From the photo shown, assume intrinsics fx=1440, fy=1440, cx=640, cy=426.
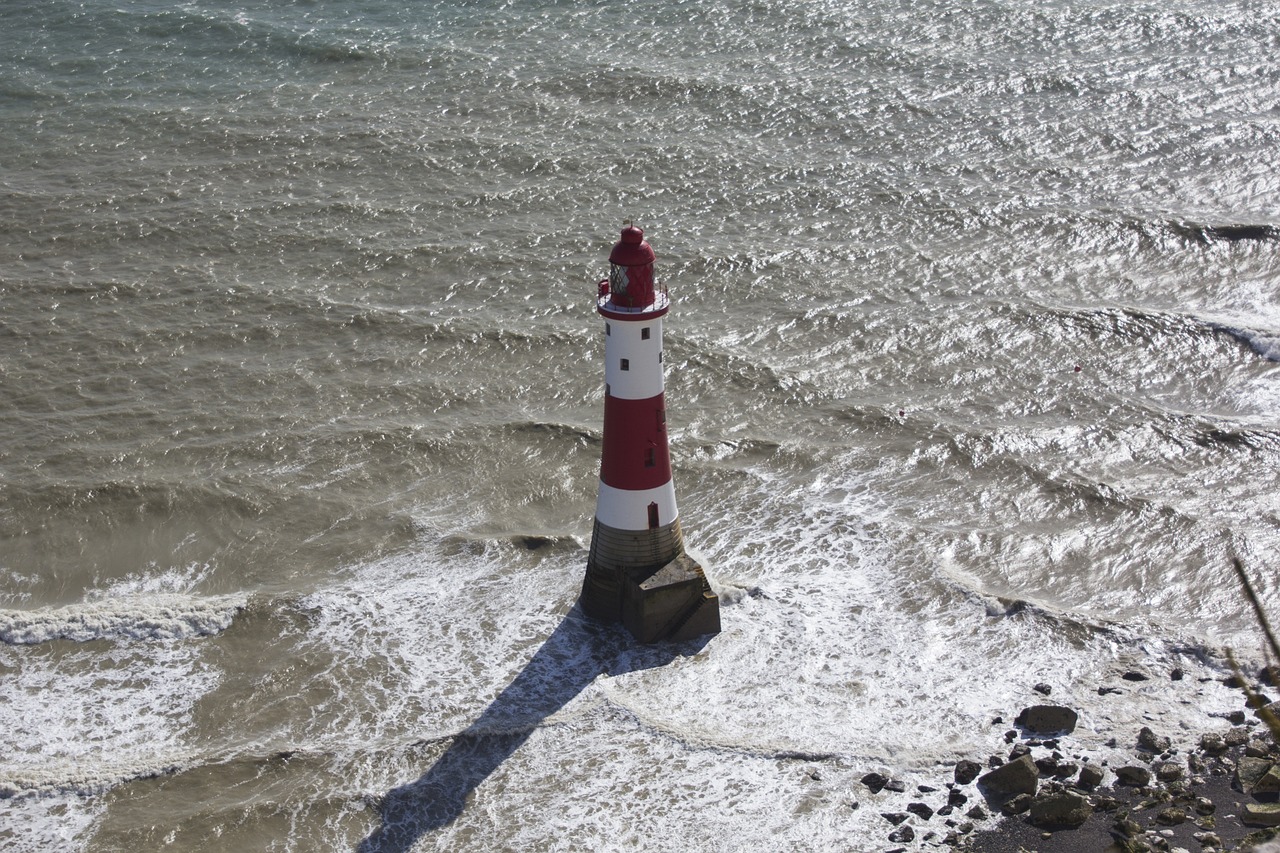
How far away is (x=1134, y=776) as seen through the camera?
12328 millimetres

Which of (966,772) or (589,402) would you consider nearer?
(966,772)

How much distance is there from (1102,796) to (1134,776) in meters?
0.40

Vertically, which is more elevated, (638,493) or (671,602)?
(638,493)

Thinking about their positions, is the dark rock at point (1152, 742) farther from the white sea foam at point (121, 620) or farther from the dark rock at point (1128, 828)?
the white sea foam at point (121, 620)

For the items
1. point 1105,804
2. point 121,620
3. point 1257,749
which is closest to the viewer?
point 1105,804

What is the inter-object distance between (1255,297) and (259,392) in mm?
14487

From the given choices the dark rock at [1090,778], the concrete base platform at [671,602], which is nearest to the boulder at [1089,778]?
the dark rock at [1090,778]

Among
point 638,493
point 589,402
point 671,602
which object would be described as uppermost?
point 638,493

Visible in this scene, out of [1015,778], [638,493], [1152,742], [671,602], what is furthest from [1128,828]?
[638,493]

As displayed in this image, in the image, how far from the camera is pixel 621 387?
1387cm

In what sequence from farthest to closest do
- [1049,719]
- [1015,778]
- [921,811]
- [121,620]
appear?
[121,620]
[1049,719]
[1015,778]
[921,811]

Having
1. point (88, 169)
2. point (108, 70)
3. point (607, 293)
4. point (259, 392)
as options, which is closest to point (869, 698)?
point (607, 293)

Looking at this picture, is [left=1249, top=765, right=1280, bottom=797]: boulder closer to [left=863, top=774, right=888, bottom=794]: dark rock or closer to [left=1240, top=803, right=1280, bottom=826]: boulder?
[left=1240, top=803, right=1280, bottom=826]: boulder

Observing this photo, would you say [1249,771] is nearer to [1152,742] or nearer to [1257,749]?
[1257,749]
